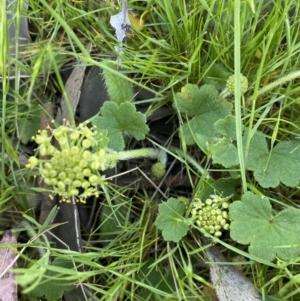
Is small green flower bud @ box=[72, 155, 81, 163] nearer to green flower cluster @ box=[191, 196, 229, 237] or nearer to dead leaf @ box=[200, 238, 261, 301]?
green flower cluster @ box=[191, 196, 229, 237]

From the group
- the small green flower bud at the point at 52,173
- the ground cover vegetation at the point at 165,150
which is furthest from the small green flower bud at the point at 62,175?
the ground cover vegetation at the point at 165,150

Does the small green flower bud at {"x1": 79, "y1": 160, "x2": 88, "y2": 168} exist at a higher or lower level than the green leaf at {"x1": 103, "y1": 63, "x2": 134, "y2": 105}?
higher

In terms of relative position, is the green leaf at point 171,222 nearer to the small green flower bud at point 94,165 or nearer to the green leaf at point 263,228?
the green leaf at point 263,228

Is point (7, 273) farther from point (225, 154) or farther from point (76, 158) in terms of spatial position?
point (225, 154)

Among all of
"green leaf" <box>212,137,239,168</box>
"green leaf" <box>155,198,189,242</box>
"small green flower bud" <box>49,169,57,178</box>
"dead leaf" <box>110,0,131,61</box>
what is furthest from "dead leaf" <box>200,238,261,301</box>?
"dead leaf" <box>110,0,131,61</box>

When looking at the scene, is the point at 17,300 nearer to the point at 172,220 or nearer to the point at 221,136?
the point at 172,220

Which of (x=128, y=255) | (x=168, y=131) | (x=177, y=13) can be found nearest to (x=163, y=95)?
(x=168, y=131)
